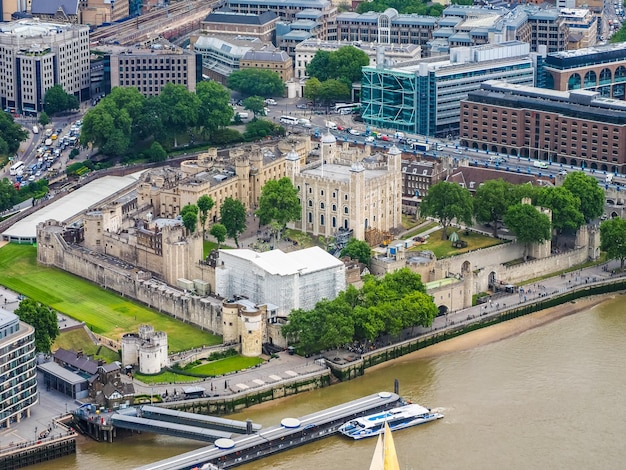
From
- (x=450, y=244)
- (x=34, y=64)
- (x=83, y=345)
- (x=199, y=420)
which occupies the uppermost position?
(x=34, y=64)

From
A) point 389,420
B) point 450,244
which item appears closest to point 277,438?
point 389,420

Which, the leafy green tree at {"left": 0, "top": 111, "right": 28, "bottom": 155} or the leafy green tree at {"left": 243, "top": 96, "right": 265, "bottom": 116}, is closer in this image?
the leafy green tree at {"left": 0, "top": 111, "right": 28, "bottom": 155}

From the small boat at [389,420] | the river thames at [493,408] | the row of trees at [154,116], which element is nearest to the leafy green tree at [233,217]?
the river thames at [493,408]

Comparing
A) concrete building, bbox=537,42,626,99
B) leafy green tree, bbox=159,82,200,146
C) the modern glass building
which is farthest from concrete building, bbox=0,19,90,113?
concrete building, bbox=537,42,626,99

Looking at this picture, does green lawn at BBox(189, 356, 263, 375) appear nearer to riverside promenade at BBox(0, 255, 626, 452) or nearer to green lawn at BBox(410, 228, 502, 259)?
riverside promenade at BBox(0, 255, 626, 452)

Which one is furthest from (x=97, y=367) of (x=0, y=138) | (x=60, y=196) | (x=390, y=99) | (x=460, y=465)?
(x=390, y=99)

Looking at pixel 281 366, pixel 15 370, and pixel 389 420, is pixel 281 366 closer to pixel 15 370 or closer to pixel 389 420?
pixel 389 420

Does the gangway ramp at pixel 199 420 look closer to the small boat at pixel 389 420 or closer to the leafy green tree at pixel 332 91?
the small boat at pixel 389 420
